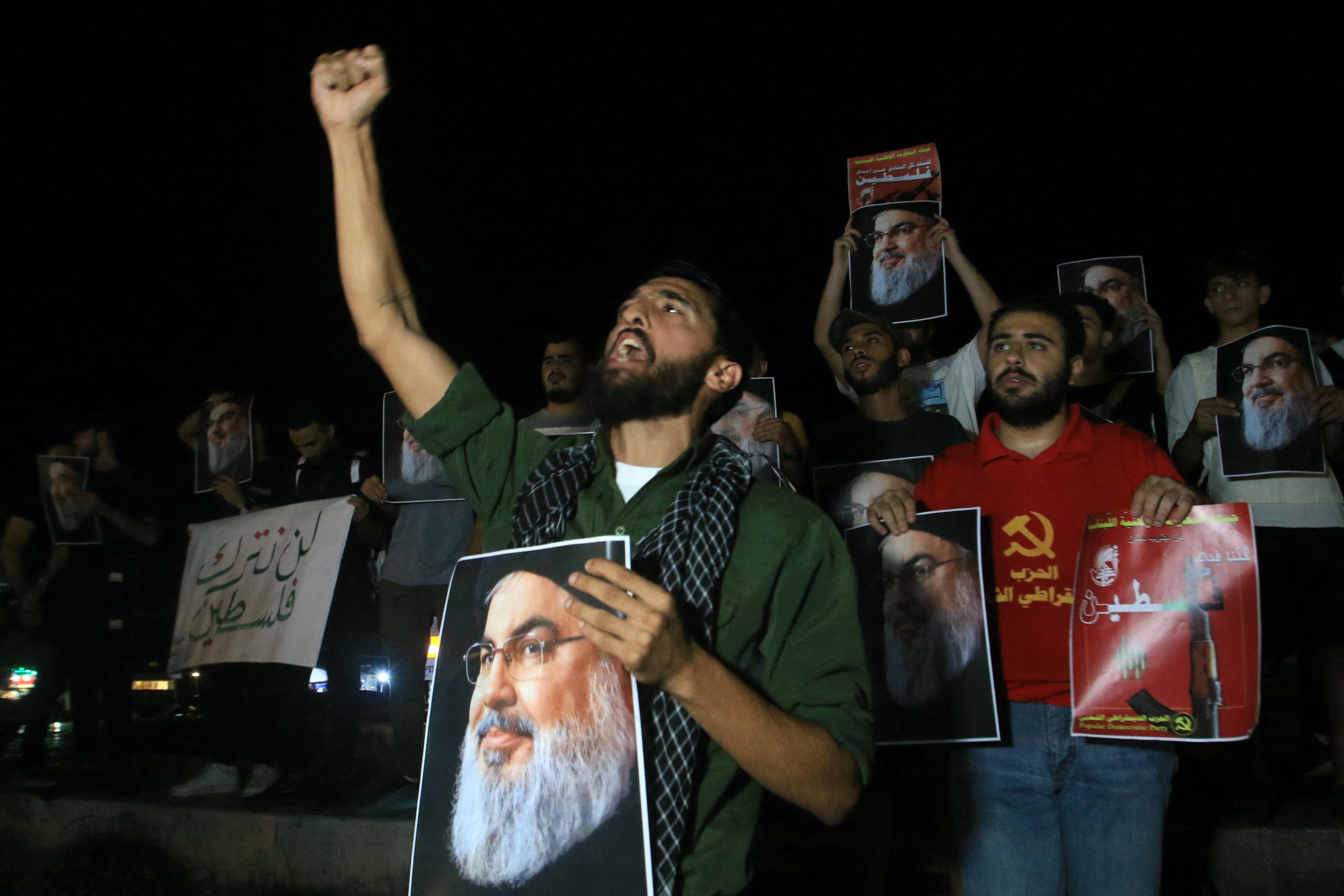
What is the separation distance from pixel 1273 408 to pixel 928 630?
1593mm

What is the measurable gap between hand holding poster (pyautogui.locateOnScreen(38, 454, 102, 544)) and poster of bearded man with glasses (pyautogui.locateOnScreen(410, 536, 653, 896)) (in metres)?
5.04

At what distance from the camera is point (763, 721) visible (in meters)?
1.33

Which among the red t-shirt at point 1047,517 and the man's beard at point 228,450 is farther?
the man's beard at point 228,450

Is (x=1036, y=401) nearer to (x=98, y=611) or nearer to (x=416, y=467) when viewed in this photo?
(x=416, y=467)

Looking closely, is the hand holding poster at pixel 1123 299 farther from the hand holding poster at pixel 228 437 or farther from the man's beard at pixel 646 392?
the hand holding poster at pixel 228 437

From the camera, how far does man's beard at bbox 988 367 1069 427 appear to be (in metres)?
2.57

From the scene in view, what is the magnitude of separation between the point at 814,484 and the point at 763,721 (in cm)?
232

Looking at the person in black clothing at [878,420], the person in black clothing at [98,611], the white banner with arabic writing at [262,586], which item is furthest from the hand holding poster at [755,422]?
Result: the person in black clothing at [98,611]

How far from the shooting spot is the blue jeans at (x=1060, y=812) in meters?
2.21

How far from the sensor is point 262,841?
4406mm

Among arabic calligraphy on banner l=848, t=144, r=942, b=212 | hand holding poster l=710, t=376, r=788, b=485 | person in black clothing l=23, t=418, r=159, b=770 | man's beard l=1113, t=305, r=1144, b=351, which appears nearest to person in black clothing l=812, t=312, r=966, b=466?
hand holding poster l=710, t=376, r=788, b=485

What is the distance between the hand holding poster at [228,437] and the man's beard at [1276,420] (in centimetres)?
461

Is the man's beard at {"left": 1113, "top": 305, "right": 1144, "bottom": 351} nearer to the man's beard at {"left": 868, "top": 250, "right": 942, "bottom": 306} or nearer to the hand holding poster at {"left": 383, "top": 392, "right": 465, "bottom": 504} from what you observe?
the man's beard at {"left": 868, "top": 250, "right": 942, "bottom": 306}

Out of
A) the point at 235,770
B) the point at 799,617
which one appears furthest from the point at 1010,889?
the point at 235,770
